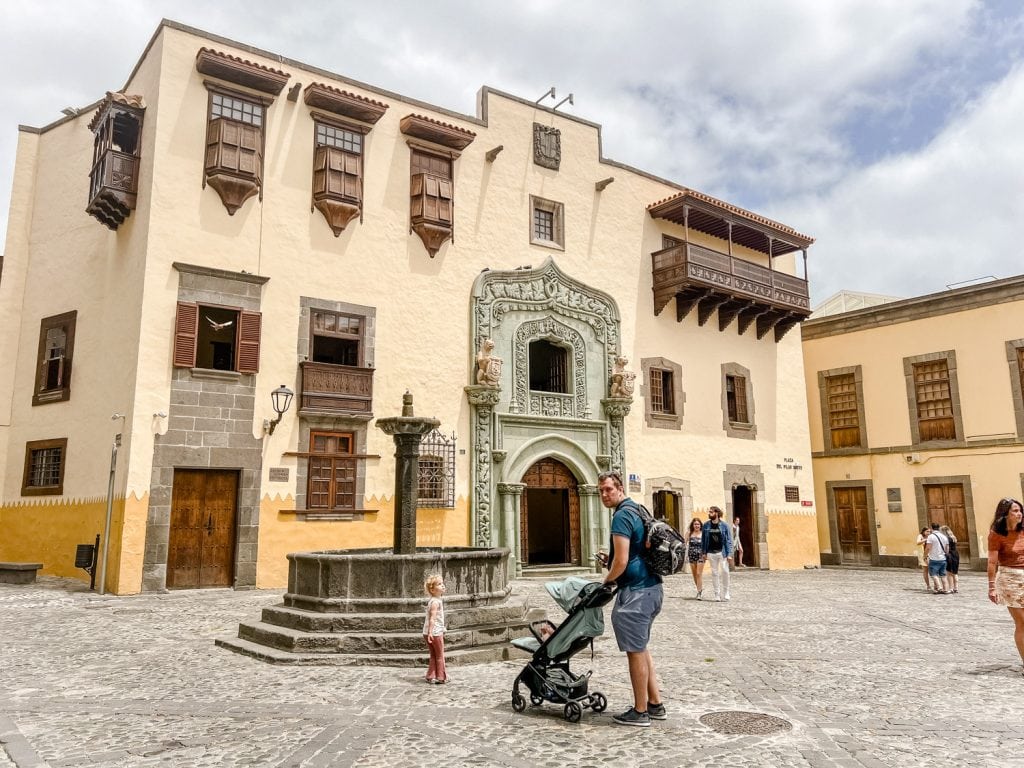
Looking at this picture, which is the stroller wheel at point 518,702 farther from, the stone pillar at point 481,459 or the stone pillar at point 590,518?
the stone pillar at point 590,518

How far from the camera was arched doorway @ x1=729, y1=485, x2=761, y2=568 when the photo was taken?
23.6 meters

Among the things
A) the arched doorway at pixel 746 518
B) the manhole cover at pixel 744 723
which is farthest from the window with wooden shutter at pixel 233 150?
the arched doorway at pixel 746 518

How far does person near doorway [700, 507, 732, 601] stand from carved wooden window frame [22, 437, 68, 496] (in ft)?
43.3

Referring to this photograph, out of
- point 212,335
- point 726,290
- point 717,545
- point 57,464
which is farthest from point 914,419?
point 57,464

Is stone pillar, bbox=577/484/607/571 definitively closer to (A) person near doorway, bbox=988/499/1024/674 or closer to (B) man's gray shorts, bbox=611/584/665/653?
(A) person near doorway, bbox=988/499/1024/674

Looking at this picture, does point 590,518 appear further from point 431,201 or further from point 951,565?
point 431,201

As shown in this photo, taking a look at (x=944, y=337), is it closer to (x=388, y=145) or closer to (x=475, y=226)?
(x=475, y=226)

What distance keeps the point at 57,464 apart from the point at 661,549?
15629 millimetres

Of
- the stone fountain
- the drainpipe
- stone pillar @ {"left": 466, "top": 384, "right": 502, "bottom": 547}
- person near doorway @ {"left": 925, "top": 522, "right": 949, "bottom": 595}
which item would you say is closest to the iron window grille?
stone pillar @ {"left": 466, "top": 384, "right": 502, "bottom": 547}

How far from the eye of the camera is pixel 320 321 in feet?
55.5

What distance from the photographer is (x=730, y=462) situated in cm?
2327

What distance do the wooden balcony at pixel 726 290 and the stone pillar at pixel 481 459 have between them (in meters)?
6.71

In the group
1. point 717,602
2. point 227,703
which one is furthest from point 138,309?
point 717,602

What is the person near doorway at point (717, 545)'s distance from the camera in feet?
46.6
